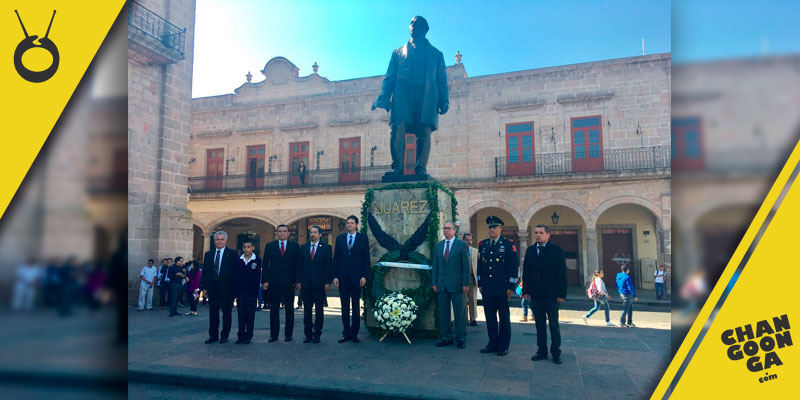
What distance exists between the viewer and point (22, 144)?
111 cm

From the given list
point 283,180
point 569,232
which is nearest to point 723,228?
point 569,232

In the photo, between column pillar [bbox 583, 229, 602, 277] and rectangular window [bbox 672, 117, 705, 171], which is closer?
rectangular window [bbox 672, 117, 705, 171]

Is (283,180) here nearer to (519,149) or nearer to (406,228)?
(519,149)

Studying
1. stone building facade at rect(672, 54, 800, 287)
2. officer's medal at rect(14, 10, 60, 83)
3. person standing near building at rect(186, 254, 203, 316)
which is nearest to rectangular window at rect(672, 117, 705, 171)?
stone building facade at rect(672, 54, 800, 287)

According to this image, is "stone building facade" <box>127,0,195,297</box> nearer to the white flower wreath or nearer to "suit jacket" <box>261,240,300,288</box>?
"suit jacket" <box>261,240,300,288</box>

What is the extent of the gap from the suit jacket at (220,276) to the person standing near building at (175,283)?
405cm

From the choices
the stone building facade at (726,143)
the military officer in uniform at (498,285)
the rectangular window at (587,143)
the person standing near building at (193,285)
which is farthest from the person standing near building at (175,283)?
the rectangular window at (587,143)

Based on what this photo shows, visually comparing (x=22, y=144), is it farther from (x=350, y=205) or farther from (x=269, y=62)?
(x=269, y=62)

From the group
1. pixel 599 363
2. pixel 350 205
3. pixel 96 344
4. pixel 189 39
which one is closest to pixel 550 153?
pixel 350 205

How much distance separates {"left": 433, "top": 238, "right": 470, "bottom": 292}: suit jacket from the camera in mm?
5754

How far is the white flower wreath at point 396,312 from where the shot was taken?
5852 millimetres

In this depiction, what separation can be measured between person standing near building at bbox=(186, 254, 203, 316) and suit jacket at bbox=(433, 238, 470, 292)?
593 cm

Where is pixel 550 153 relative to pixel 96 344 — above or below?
above

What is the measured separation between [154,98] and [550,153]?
44.7ft
